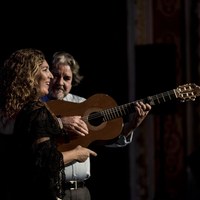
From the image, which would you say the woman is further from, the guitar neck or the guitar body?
the guitar neck

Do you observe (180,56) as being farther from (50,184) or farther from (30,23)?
(50,184)

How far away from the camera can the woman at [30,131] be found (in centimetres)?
300

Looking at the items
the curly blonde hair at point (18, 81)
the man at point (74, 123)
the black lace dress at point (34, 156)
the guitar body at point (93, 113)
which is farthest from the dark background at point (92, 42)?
the black lace dress at point (34, 156)

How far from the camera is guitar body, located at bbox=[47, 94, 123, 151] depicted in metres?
3.69

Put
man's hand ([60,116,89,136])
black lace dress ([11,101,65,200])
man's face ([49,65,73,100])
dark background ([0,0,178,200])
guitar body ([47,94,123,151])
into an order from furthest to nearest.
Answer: dark background ([0,0,178,200])
man's face ([49,65,73,100])
guitar body ([47,94,123,151])
man's hand ([60,116,89,136])
black lace dress ([11,101,65,200])

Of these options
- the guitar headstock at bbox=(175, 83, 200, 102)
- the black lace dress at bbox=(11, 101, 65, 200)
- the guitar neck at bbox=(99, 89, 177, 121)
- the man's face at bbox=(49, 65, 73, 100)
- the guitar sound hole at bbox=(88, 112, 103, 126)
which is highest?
the man's face at bbox=(49, 65, 73, 100)

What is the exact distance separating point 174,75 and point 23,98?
2.46 meters

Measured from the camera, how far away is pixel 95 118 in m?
3.74

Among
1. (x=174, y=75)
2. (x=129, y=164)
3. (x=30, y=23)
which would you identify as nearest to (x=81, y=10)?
(x=30, y=23)

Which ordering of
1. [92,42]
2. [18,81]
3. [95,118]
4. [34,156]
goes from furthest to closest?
[92,42] → [95,118] → [18,81] → [34,156]

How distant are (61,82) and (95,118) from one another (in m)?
0.36

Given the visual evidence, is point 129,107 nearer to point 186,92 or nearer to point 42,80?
point 186,92

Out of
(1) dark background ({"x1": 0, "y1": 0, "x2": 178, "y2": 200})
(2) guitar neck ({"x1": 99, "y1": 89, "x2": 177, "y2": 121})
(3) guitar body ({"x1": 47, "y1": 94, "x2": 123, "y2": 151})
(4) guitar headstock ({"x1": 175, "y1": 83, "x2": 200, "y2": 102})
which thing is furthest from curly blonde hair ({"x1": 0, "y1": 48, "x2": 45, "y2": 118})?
(1) dark background ({"x1": 0, "y1": 0, "x2": 178, "y2": 200})

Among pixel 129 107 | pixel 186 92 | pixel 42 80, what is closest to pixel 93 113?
pixel 129 107
